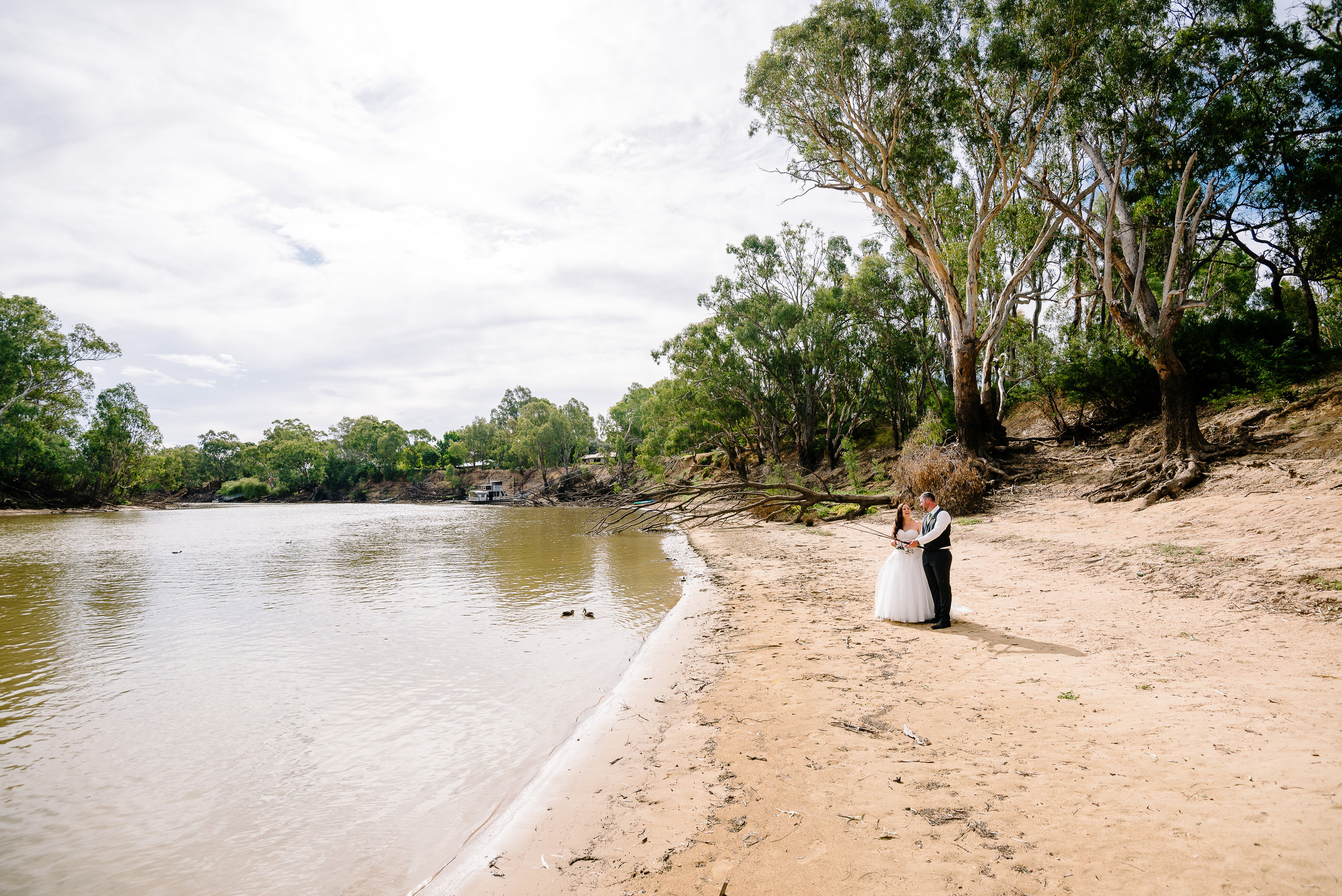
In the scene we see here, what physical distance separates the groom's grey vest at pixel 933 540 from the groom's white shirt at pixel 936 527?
0.06 feet

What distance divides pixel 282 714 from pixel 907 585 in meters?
8.16

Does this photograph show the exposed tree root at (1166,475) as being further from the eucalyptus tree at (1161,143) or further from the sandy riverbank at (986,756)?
the sandy riverbank at (986,756)

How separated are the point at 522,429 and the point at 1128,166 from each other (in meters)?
69.2

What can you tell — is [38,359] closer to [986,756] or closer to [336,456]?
[336,456]

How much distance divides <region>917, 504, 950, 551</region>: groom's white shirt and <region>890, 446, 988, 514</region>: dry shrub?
37.3 ft

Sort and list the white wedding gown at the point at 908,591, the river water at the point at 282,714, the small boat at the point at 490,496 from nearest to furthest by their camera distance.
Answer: the river water at the point at 282,714
the white wedding gown at the point at 908,591
the small boat at the point at 490,496

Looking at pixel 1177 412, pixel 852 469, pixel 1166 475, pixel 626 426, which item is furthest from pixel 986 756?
pixel 626 426

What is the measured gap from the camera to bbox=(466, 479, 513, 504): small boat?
259 ft

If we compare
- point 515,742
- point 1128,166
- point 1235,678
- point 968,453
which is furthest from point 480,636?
point 1128,166

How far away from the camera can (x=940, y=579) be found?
7926 mm

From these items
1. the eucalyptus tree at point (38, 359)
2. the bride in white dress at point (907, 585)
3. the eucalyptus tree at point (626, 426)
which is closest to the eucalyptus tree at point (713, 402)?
the eucalyptus tree at point (626, 426)

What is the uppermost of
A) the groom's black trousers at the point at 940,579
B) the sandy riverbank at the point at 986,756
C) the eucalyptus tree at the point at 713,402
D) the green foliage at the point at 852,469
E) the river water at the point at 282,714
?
the eucalyptus tree at the point at 713,402

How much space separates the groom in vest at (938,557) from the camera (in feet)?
25.5

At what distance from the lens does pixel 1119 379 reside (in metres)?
21.3
